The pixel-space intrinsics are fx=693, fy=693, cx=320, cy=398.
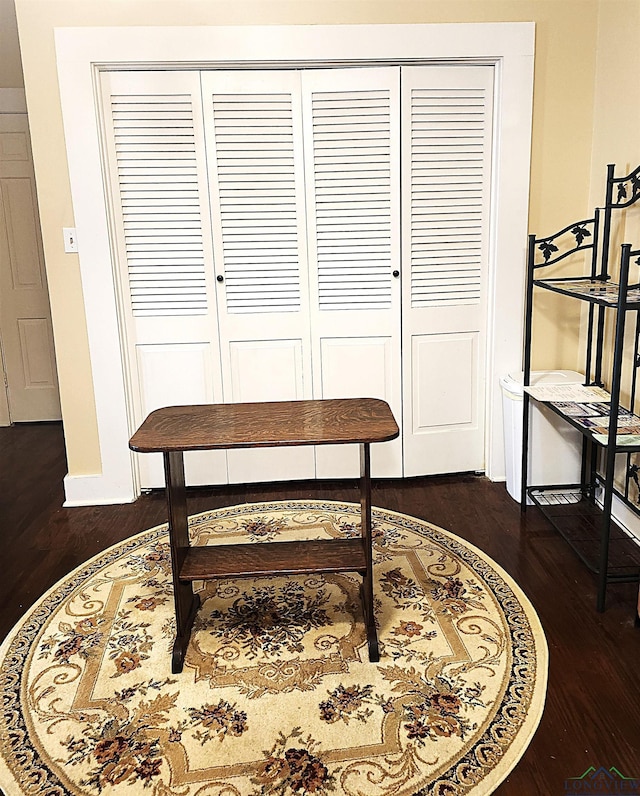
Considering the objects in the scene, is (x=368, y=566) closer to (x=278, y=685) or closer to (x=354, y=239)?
(x=278, y=685)

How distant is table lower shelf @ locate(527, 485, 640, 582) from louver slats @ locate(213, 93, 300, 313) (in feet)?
5.02

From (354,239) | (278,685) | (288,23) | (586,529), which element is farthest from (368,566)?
(288,23)

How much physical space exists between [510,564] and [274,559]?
3.39 feet

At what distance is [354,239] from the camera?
3365 millimetres

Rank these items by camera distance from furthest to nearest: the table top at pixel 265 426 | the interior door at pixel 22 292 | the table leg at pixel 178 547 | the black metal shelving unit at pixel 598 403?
the interior door at pixel 22 292 < the black metal shelving unit at pixel 598 403 < the table leg at pixel 178 547 < the table top at pixel 265 426

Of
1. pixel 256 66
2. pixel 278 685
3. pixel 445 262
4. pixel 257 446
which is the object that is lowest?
pixel 278 685

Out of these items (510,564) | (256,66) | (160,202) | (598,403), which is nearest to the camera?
(510,564)

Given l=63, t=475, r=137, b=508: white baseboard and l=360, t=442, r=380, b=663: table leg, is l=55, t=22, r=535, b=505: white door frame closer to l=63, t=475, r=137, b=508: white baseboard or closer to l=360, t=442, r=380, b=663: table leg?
l=63, t=475, r=137, b=508: white baseboard

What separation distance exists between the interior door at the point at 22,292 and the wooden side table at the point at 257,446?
2.87 m

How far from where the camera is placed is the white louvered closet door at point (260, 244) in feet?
10.5

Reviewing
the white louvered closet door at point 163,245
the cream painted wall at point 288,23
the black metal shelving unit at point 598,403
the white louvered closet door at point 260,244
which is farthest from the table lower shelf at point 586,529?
the white louvered closet door at point 163,245

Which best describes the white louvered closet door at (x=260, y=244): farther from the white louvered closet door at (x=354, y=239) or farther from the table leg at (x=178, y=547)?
the table leg at (x=178, y=547)

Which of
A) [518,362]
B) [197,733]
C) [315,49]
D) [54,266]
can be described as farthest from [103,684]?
[315,49]

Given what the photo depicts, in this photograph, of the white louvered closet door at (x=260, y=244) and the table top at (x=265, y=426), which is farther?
the white louvered closet door at (x=260, y=244)
